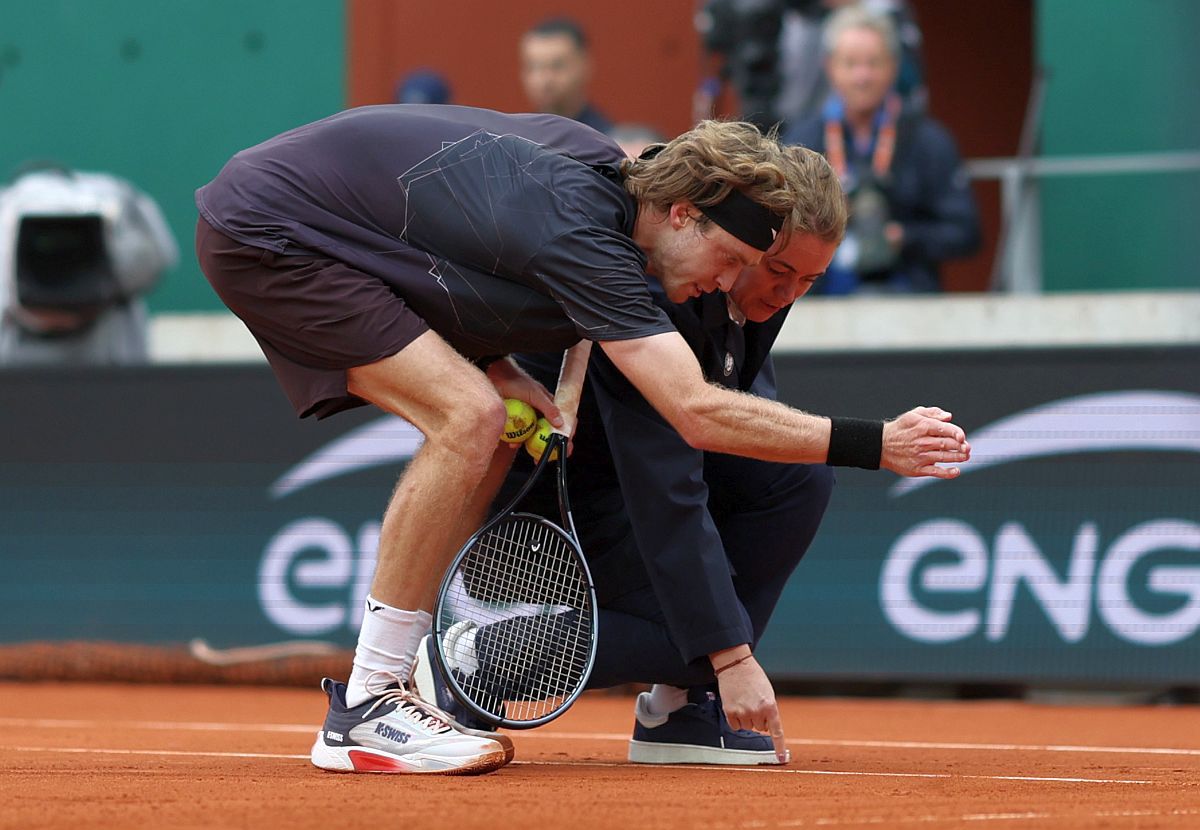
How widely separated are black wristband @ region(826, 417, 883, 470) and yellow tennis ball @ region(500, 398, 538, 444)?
0.80 meters

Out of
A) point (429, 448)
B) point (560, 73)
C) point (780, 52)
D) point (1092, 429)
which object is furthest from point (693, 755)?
point (780, 52)

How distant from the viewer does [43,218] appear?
8.20 meters

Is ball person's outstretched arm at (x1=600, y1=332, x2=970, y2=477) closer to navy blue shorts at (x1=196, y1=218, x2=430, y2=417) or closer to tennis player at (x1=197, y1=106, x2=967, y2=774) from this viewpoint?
tennis player at (x1=197, y1=106, x2=967, y2=774)

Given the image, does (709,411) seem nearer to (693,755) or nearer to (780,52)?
(693,755)

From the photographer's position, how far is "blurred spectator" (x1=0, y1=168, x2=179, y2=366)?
8180 millimetres

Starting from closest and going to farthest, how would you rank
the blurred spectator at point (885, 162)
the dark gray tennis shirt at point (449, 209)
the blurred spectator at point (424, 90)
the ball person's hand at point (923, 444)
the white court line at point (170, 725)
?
the ball person's hand at point (923, 444)
the dark gray tennis shirt at point (449, 209)
the white court line at point (170, 725)
the blurred spectator at point (885, 162)
the blurred spectator at point (424, 90)

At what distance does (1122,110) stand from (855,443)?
6354 millimetres

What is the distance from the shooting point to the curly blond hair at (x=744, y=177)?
4.19 metres

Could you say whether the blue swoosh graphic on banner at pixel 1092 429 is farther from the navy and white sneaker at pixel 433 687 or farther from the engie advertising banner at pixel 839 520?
the navy and white sneaker at pixel 433 687

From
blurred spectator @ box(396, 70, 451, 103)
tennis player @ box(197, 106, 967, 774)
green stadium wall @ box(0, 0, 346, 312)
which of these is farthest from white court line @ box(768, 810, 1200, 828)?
green stadium wall @ box(0, 0, 346, 312)

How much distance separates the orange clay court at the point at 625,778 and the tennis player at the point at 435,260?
36 cm

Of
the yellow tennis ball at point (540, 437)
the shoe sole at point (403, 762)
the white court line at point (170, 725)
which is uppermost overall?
the yellow tennis ball at point (540, 437)

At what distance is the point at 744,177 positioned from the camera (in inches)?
164

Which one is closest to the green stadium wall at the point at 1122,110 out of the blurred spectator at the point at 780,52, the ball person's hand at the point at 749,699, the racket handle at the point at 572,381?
the blurred spectator at the point at 780,52
